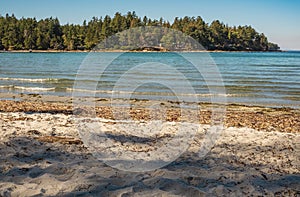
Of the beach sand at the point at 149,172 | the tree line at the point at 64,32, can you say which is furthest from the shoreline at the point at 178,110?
the tree line at the point at 64,32

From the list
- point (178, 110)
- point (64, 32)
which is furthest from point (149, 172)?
point (64, 32)

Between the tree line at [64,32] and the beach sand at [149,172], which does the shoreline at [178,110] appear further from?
the tree line at [64,32]

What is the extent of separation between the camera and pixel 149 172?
5520 millimetres

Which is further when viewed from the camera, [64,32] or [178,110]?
[64,32]

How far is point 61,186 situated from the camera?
4.82 metres

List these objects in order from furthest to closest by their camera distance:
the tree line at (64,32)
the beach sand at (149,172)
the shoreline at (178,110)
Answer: the tree line at (64,32), the shoreline at (178,110), the beach sand at (149,172)

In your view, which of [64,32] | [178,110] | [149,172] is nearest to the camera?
[149,172]

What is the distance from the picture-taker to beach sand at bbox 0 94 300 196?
4809mm

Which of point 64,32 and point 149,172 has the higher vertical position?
point 64,32

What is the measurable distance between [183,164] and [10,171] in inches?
105

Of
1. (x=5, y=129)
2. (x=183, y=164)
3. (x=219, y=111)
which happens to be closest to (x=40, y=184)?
(x=183, y=164)

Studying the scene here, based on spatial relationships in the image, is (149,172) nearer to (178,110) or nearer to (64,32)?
(178,110)

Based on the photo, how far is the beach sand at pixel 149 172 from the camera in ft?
15.8

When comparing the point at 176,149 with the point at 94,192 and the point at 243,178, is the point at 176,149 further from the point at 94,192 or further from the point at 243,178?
the point at 94,192
